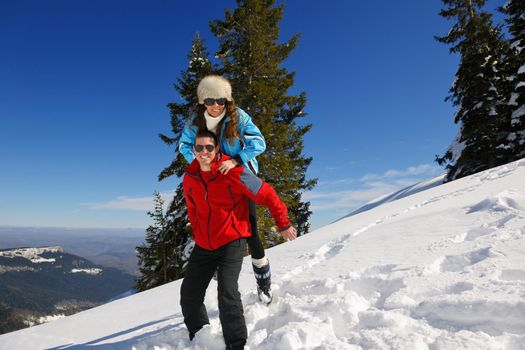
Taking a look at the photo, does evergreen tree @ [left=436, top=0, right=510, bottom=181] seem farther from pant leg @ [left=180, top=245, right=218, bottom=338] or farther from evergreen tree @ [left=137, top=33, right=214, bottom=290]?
pant leg @ [left=180, top=245, right=218, bottom=338]

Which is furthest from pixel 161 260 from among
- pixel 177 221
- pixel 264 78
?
pixel 264 78

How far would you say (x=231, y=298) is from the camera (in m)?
2.59

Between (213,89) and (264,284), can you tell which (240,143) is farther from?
(264,284)

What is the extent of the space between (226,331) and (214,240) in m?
0.74

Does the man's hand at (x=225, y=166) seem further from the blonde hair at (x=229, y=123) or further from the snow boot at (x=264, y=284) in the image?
the snow boot at (x=264, y=284)

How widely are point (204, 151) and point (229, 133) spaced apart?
38cm

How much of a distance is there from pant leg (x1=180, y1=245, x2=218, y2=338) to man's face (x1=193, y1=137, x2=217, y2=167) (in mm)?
811

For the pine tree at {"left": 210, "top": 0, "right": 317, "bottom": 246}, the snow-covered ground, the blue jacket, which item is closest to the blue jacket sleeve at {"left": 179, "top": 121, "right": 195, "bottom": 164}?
the blue jacket

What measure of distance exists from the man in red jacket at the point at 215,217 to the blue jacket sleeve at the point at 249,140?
11.3 inches

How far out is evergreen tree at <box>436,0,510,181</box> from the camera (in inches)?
602

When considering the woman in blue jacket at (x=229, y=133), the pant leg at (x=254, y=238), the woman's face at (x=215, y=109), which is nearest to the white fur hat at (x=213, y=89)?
the woman in blue jacket at (x=229, y=133)

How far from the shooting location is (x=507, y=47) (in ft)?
54.6

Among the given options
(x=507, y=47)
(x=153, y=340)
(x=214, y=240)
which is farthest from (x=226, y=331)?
(x=507, y=47)

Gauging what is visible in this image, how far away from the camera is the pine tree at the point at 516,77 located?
14.5m
